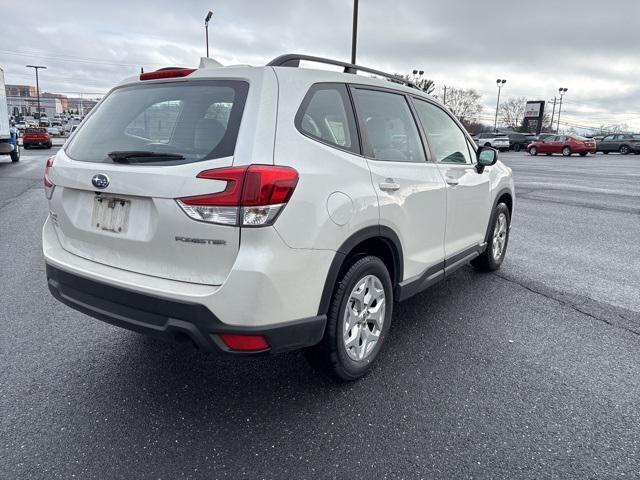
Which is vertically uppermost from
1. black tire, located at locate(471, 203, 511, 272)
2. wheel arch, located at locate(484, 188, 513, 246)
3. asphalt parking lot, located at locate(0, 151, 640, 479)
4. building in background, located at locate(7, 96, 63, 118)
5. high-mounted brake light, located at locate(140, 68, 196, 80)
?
building in background, located at locate(7, 96, 63, 118)

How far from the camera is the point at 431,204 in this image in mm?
3525

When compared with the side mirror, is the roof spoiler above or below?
above

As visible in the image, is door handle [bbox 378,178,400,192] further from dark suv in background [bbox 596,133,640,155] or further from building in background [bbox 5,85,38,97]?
Result: building in background [bbox 5,85,38,97]

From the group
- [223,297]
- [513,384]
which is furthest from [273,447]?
[513,384]

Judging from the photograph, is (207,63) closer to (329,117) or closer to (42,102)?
(329,117)

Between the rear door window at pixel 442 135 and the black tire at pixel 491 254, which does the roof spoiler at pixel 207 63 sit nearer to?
the rear door window at pixel 442 135

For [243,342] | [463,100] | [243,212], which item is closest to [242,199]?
[243,212]

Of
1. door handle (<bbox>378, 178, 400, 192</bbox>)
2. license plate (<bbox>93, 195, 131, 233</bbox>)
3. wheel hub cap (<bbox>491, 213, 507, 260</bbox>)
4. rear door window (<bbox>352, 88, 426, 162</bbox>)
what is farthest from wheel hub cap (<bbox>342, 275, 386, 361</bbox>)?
wheel hub cap (<bbox>491, 213, 507, 260</bbox>)

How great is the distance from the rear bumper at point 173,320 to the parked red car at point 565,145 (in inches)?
1479

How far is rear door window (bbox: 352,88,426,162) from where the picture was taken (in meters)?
3.09

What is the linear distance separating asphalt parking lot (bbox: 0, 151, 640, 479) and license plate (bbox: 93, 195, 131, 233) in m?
1.01

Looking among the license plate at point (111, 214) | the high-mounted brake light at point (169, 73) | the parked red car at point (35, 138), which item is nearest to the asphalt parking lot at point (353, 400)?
the license plate at point (111, 214)

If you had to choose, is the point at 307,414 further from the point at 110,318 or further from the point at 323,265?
the point at 110,318

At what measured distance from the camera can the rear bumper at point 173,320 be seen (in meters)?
2.29
